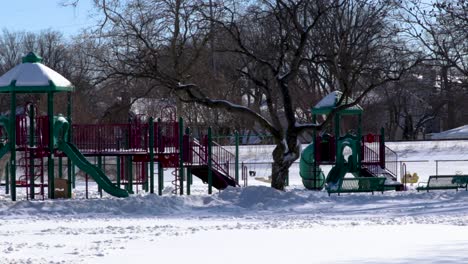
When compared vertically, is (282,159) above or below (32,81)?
below

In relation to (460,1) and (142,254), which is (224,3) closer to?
(460,1)

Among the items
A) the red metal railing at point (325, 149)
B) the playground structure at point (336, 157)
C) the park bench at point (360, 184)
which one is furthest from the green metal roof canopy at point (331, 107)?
the park bench at point (360, 184)

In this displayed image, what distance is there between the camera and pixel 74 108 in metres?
62.8

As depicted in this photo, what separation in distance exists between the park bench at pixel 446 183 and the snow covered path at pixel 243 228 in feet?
4.50

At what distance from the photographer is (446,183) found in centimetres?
3597

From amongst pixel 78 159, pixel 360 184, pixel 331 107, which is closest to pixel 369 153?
pixel 331 107

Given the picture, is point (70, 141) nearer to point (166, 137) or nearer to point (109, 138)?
point (109, 138)

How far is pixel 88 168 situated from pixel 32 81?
3.48 metres

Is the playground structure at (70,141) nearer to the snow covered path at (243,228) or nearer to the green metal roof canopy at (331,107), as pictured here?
the snow covered path at (243,228)

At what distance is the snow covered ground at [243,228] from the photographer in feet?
51.7

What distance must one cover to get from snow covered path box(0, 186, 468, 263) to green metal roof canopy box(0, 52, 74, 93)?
163 inches

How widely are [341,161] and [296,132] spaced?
3305mm

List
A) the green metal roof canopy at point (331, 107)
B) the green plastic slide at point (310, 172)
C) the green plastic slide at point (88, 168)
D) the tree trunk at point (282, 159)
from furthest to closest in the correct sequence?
the green plastic slide at point (310, 172), the green metal roof canopy at point (331, 107), the tree trunk at point (282, 159), the green plastic slide at point (88, 168)

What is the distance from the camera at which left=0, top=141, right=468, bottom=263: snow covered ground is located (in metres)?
15.8
